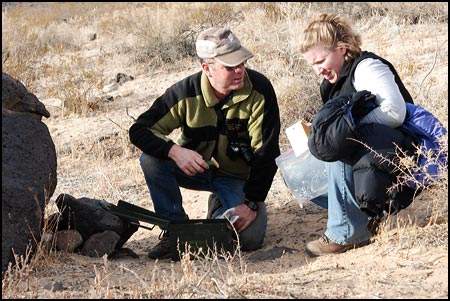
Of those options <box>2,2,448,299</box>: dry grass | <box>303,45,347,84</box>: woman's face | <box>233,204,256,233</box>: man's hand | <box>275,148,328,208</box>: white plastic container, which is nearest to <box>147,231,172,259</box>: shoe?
<box>2,2,448,299</box>: dry grass

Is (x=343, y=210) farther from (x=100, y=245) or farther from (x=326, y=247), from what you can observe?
(x=100, y=245)

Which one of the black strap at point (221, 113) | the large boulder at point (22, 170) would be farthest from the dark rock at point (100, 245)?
the black strap at point (221, 113)

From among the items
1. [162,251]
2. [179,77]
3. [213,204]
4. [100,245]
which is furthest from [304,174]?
[179,77]

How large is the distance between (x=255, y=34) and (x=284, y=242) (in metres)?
6.64

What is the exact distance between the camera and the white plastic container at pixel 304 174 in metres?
5.20

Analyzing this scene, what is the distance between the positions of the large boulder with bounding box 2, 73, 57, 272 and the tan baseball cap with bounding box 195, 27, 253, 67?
1.16 meters

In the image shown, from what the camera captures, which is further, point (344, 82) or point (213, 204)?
point (213, 204)

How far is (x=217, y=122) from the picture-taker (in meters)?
5.50

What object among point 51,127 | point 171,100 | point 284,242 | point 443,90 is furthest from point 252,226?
point 51,127

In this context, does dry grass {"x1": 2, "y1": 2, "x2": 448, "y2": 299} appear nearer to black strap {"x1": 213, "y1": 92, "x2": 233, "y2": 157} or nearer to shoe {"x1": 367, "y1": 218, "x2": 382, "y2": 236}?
shoe {"x1": 367, "y1": 218, "x2": 382, "y2": 236}

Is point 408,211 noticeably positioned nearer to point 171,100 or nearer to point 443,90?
point 171,100

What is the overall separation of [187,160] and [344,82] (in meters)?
1.19

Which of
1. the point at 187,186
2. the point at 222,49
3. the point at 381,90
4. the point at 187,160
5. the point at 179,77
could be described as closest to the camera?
the point at 381,90

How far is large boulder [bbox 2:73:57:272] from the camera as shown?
4617mm
